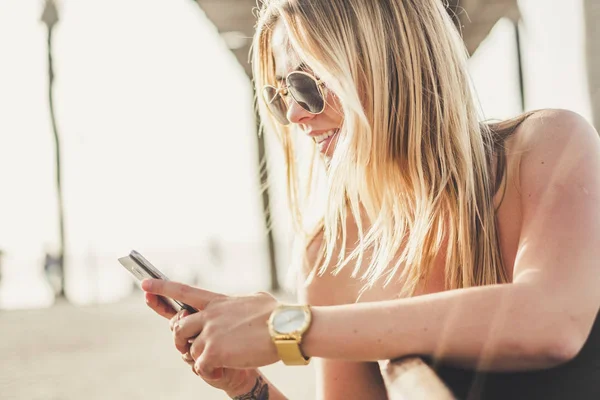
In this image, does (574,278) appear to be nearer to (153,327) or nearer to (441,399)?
(441,399)

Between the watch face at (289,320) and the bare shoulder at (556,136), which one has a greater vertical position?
the bare shoulder at (556,136)

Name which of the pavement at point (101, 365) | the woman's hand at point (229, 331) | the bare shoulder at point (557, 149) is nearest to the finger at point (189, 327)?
the woman's hand at point (229, 331)

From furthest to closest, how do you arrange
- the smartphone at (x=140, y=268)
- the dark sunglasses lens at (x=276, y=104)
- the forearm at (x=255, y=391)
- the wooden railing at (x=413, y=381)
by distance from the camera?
1. the dark sunglasses lens at (x=276, y=104)
2. the forearm at (x=255, y=391)
3. the smartphone at (x=140, y=268)
4. the wooden railing at (x=413, y=381)

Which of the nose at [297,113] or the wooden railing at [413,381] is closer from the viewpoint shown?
the wooden railing at [413,381]

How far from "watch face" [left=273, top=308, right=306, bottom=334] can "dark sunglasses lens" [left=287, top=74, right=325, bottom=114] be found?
668mm

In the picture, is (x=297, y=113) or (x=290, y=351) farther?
(x=297, y=113)

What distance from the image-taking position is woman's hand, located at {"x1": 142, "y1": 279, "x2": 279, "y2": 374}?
42.2 inches

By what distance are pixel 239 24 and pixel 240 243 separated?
28.1m

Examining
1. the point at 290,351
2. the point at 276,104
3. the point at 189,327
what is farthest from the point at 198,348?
the point at 276,104

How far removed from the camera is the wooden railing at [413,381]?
94cm

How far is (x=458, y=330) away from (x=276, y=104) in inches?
39.7

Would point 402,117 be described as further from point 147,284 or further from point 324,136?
point 147,284

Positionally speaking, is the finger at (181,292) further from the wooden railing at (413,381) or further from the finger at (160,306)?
the wooden railing at (413,381)

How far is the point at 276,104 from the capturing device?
185 cm
